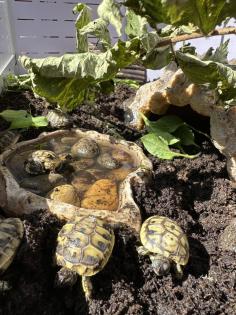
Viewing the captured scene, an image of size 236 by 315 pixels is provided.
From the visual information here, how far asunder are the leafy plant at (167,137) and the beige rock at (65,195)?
0.83 meters

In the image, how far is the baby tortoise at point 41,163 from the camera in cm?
264

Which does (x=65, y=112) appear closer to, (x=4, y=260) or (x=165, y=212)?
(x=165, y=212)

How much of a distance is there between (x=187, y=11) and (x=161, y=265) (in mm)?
1512

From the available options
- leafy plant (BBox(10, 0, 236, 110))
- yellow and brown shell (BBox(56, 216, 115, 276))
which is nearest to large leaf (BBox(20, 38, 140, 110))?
leafy plant (BBox(10, 0, 236, 110))

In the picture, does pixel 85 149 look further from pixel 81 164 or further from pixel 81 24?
pixel 81 24

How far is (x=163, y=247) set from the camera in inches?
89.5

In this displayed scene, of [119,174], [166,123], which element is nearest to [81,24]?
[166,123]

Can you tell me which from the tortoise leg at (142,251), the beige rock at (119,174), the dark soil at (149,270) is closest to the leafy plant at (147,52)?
the beige rock at (119,174)

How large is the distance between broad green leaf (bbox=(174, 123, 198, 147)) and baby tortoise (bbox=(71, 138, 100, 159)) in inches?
30.2

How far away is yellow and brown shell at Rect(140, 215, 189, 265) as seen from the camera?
2240 millimetres

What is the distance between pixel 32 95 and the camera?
4.14 metres

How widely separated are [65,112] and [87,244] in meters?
1.64

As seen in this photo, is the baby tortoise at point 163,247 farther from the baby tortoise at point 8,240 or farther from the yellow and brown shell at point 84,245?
the baby tortoise at point 8,240

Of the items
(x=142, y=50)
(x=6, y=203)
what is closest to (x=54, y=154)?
(x=6, y=203)
